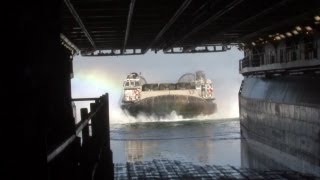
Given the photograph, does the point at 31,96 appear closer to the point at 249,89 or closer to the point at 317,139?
the point at 317,139

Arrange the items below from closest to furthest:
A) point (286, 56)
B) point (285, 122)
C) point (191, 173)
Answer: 1. point (191, 173)
2. point (285, 122)
3. point (286, 56)

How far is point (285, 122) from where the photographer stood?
35188mm

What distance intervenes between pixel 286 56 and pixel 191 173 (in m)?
16.9

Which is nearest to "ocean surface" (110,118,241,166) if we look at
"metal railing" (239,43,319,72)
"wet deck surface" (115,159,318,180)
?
"metal railing" (239,43,319,72)

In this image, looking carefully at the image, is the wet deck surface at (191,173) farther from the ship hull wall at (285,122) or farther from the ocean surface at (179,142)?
the ocean surface at (179,142)

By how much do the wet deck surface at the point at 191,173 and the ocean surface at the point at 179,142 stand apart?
73.5ft

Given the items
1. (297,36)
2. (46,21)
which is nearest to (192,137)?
(297,36)

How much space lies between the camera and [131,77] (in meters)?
93.6

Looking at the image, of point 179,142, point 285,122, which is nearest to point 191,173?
point 285,122

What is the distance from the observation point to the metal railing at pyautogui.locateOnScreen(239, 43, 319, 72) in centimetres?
3191

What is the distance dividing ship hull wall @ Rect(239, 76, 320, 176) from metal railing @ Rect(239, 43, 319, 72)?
1449 millimetres

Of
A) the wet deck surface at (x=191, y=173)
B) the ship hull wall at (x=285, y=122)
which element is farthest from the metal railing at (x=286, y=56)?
the wet deck surface at (x=191, y=173)

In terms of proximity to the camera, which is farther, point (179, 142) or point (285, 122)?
point (179, 142)

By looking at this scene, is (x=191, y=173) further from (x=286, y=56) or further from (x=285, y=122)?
(x=286, y=56)
